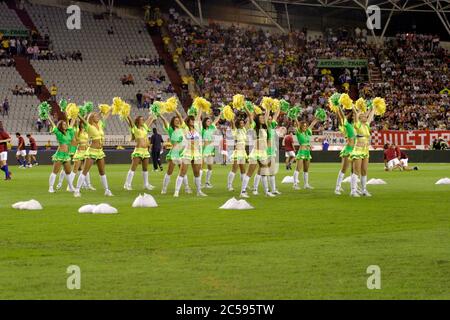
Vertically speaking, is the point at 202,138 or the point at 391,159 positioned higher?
the point at 202,138

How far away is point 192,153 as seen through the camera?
21.9 meters

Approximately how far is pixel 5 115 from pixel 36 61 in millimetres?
6628

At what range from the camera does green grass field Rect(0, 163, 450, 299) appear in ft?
28.3

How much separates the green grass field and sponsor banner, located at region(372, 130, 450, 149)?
33.0 m

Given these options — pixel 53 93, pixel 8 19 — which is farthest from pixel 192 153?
pixel 8 19

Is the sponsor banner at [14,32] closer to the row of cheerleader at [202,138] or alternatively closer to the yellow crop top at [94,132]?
the row of cheerleader at [202,138]

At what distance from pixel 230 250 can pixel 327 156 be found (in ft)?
132

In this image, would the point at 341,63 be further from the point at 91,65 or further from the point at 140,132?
the point at 140,132

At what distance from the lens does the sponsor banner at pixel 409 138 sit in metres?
52.3

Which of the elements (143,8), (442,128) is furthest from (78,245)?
(143,8)

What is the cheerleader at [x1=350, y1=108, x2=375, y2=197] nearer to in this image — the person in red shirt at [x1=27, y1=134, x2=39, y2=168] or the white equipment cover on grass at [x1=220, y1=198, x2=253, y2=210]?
the white equipment cover on grass at [x1=220, y1=198, x2=253, y2=210]

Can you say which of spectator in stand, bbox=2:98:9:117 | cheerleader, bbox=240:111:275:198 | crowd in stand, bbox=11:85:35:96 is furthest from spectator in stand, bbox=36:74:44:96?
cheerleader, bbox=240:111:275:198

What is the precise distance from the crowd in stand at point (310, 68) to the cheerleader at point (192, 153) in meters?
32.9

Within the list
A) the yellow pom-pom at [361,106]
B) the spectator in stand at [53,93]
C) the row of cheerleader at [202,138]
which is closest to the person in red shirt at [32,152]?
the spectator in stand at [53,93]
